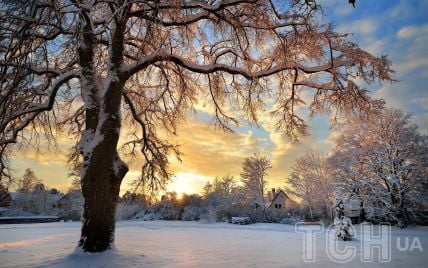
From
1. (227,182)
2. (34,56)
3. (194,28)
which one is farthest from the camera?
(227,182)

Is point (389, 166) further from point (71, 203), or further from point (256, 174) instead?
point (71, 203)

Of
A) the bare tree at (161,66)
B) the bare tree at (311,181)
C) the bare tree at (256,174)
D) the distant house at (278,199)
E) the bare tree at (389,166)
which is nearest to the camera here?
the bare tree at (161,66)

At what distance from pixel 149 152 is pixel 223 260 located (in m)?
6.56

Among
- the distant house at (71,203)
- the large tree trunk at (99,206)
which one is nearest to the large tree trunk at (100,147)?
the large tree trunk at (99,206)

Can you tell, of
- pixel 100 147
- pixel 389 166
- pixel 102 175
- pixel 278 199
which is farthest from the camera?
pixel 278 199

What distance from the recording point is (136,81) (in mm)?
12297

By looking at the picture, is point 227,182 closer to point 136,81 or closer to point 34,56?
point 136,81

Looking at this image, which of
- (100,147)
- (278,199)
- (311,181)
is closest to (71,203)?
(278,199)

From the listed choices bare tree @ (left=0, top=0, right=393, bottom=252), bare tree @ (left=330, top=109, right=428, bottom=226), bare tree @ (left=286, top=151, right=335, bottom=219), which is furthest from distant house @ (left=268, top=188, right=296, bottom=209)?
bare tree @ (left=0, top=0, right=393, bottom=252)

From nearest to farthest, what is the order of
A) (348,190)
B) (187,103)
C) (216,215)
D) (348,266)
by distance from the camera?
(348,266) → (187,103) → (348,190) → (216,215)

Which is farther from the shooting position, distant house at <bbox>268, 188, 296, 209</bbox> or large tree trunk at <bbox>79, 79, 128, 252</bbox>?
distant house at <bbox>268, 188, 296, 209</bbox>

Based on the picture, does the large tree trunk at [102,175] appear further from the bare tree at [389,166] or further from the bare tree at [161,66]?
the bare tree at [389,166]

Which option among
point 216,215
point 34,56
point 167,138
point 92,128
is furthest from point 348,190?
point 34,56

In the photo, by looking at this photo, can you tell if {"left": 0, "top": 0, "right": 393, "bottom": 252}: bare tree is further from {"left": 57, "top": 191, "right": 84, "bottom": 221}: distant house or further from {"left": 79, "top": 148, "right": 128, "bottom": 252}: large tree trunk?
{"left": 57, "top": 191, "right": 84, "bottom": 221}: distant house
